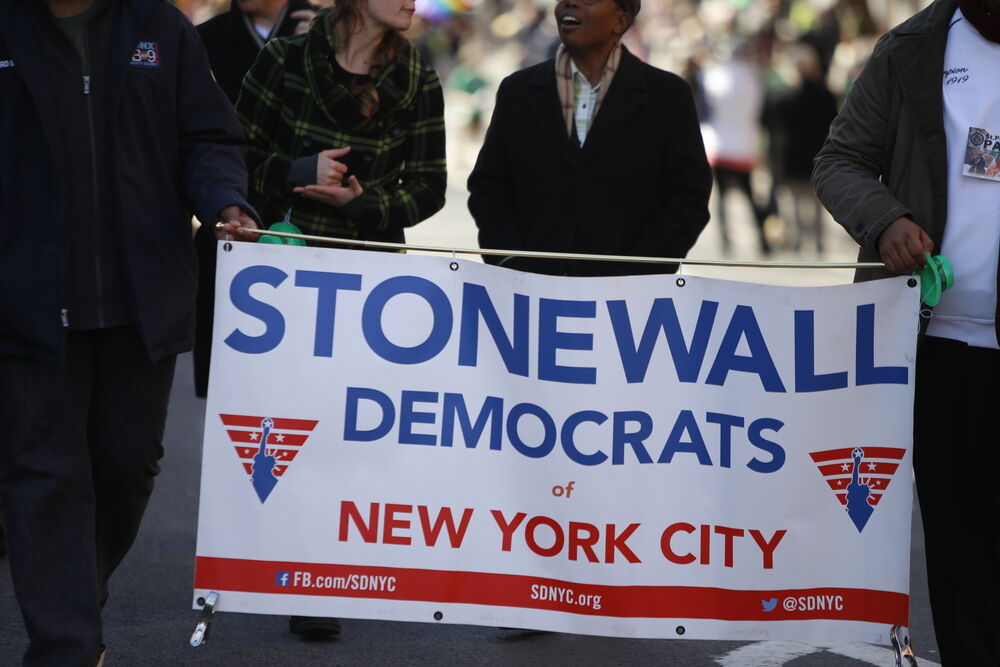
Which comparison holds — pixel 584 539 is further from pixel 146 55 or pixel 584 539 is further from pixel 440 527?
pixel 146 55

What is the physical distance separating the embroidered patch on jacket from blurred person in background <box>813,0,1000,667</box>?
72.6 inches

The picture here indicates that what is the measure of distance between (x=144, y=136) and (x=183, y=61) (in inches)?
10.2

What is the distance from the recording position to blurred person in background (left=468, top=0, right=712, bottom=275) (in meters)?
5.75

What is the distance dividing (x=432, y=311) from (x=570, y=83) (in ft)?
5.82

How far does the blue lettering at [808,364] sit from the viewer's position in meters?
4.36

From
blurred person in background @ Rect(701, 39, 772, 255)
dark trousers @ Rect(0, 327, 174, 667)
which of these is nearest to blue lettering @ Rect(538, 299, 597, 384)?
dark trousers @ Rect(0, 327, 174, 667)

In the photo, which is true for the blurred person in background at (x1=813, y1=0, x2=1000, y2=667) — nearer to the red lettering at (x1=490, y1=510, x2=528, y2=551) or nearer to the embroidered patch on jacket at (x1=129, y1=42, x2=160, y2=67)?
the red lettering at (x1=490, y1=510, x2=528, y2=551)

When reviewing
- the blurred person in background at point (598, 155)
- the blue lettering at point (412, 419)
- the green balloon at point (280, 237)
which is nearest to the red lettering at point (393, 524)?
the blue lettering at point (412, 419)

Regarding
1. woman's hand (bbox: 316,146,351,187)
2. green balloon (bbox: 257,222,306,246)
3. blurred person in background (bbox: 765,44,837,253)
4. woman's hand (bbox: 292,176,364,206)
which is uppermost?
blurred person in background (bbox: 765,44,837,253)

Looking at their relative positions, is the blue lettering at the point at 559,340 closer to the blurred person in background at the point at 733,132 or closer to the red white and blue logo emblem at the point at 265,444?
the red white and blue logo emblem at the point at 265,444

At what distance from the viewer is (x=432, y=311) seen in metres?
4.35

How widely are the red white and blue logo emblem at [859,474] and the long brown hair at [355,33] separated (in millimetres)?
1985

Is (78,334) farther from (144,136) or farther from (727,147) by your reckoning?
(727,147)

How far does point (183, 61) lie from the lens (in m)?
4.52
